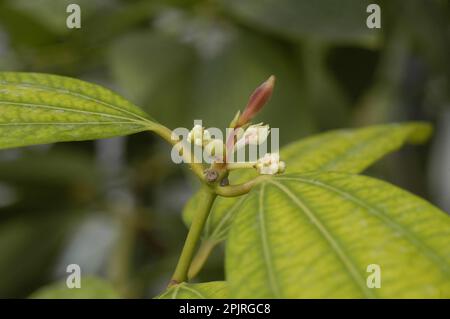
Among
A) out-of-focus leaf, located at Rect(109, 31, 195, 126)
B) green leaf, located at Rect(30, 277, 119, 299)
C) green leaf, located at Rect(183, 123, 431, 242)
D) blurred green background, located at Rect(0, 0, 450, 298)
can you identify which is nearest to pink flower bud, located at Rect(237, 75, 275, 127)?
green leaf, located at Rect(183, 123, 431, 242)

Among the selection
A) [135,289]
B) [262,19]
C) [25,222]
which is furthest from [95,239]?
[262,19]

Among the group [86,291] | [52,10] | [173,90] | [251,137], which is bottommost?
[86,291]

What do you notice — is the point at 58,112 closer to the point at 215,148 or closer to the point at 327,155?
the point at 215,148

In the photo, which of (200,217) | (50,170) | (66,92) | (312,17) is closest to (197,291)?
(200,217)

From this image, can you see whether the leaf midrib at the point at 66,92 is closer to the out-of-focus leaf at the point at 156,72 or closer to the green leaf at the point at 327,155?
the green leaf at the point at 327,155

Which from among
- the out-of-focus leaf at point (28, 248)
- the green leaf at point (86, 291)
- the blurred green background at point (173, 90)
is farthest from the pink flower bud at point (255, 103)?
the out-of-focus leaf at point (28, 248)

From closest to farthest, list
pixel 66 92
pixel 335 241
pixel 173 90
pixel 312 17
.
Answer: pixel 335 241 → pixel 66 92 → pixel 312 17 → pixel 173 90

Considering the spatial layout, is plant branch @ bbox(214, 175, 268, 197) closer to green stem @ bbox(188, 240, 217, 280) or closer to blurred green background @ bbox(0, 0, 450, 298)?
green stem @ bbox(188, 240, 217, 280)
